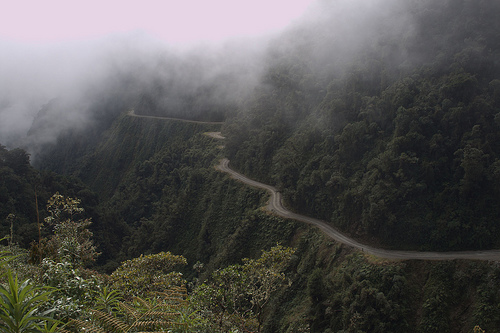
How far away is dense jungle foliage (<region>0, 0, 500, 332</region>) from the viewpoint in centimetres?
1459

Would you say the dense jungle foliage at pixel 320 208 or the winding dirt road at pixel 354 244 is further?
the winding dirt road at pixel 354 244

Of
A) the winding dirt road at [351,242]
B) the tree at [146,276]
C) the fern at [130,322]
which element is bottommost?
the winding dirt road at [351,242]

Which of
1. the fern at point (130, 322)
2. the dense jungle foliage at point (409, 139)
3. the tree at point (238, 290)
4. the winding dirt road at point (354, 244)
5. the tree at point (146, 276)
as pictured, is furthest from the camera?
the dense jungle foliage at point (409, 139)

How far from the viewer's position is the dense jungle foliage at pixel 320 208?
575 inches

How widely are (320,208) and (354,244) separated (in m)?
7.98

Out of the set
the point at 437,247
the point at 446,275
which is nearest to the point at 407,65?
the point at 437,247

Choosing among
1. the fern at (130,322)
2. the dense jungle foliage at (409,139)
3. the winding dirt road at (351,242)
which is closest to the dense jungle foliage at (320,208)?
the fern at (130,322)

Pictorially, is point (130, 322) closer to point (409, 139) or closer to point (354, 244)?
point (354, 244)

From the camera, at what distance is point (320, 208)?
44906 mm

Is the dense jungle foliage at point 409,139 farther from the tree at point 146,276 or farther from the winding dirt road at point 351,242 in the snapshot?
the tree at point 146,276

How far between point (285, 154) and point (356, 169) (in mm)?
13092

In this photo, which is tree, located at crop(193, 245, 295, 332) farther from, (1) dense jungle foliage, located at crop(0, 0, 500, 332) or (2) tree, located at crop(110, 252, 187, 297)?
(2) tree, located at crop(110, 252, 187, 297)

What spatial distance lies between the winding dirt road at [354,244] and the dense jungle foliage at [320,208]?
3.34ft

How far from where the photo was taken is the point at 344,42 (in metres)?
58.8
